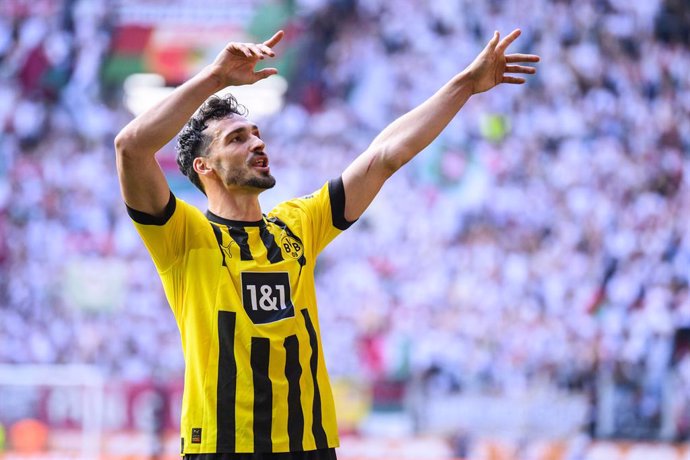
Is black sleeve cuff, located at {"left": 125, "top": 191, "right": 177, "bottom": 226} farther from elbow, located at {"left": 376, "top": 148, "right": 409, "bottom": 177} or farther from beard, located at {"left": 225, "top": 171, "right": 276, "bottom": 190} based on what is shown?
elbow, located at {"left": 376, "top": 148, "right": 409, "bottom": 177}

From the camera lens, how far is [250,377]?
296 cm

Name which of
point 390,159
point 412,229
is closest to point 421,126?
point 390,159

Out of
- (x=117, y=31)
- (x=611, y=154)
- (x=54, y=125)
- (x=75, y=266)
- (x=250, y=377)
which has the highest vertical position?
(x=117, y=31)

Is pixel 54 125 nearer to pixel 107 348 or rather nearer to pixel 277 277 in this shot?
pixel 107 348

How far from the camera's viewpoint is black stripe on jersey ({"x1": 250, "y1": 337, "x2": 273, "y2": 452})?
2.93 metres

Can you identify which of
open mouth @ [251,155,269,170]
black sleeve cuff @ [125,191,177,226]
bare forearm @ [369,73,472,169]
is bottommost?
black sleeve cuff @ [125,191,177,226]

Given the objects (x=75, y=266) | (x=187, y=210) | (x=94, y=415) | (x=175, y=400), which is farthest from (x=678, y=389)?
(x=187, y=210)

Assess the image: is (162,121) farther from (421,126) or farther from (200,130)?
(421,126)

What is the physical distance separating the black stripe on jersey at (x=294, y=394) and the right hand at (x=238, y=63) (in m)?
0.80

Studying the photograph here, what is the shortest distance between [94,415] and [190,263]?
331 inches

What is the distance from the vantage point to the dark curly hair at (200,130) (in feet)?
11.0

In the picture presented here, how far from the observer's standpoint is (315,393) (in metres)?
3.06

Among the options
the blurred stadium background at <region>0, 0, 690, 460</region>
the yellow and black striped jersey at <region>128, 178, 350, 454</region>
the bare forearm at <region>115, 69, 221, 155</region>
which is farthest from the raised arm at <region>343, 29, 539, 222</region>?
the blurred stadium background at <region>0, 0, 690, 460</region>

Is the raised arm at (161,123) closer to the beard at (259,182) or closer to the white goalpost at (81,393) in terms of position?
the beard at (259,182)
